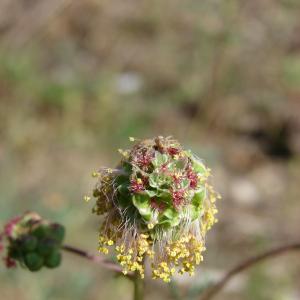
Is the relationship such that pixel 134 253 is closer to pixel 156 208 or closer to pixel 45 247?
pixel 156 208

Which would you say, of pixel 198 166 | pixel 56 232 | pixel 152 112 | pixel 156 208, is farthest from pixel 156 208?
pixel 152 112

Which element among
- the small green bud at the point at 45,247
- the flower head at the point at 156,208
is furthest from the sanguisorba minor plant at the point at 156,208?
the small green bud at the point at 45,247

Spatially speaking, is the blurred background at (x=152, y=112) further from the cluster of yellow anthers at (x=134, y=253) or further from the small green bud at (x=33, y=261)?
the cluster of yellow anthers at (x=134, y=253)

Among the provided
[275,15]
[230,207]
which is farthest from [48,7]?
[230,207]

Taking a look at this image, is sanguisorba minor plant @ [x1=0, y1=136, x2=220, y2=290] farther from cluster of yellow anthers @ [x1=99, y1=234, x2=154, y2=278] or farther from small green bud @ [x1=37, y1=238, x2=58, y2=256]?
small green bud @ [x1=37, y1=238, x2=58, y2=256]

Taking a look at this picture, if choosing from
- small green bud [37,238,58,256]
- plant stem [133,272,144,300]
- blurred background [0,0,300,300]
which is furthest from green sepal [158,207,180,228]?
blurred background [0,0,300,300]

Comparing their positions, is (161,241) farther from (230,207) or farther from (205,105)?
(205,105)
